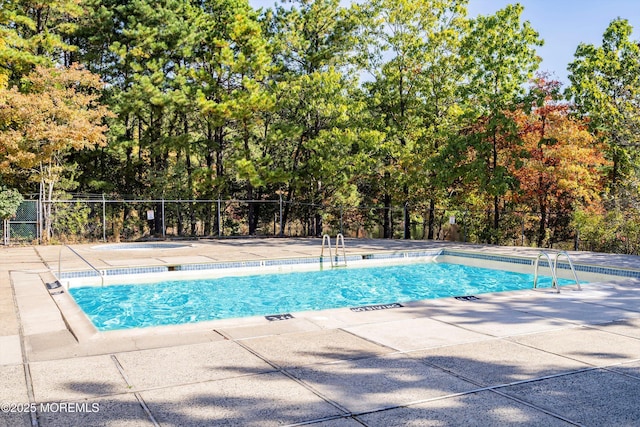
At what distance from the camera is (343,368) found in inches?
186

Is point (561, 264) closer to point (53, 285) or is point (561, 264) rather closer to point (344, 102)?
point (53, 285)

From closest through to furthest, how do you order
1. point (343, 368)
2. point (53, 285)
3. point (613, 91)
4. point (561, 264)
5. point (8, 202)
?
point (343, 368), point (53, 285), point (561, 264), point (8, 202), point (613, 91)

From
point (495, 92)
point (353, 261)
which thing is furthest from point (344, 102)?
point (353, 261)

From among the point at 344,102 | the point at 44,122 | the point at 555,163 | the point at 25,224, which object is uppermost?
the point at 344,102

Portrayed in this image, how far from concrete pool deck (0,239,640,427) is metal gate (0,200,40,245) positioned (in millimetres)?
11220

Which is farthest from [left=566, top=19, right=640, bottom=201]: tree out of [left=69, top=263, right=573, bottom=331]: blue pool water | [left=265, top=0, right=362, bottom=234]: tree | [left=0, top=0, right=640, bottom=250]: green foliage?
[left=69, top=263, right=573, bottom=331]: blue pool water

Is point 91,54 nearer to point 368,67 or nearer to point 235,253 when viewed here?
point 368,67

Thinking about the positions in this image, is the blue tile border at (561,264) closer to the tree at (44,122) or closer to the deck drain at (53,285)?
the deck drain at (53,285)

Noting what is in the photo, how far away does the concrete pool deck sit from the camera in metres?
3.72

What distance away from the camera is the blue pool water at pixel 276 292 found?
9758 millimetres

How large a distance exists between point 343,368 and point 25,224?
1648 centimetres

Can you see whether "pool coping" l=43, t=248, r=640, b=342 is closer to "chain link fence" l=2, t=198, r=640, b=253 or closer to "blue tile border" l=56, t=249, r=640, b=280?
"blue tile border" l=56, t=249, r=640, b=280

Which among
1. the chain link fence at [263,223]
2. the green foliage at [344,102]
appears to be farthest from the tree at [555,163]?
the chain link fence at [263,223]

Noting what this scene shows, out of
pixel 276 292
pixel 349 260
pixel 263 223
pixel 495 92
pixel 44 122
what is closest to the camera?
pixel 276 292
